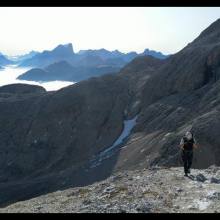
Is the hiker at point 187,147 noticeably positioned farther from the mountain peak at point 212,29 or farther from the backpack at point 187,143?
the mountain peak at point 212,29

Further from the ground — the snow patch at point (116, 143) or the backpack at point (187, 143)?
the backpack at point (187, 143)

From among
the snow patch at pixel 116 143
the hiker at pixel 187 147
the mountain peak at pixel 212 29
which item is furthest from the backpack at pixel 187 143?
the mountain peak at pixel 212 29

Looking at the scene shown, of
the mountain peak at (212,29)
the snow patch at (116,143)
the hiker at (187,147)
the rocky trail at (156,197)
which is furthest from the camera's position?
the mountain peak at (212,29)

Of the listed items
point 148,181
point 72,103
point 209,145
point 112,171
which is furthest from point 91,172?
point 148,181

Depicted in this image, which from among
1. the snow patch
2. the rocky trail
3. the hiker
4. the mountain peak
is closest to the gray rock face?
the rocky trail

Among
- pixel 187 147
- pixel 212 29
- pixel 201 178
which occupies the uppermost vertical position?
pixel 212 29

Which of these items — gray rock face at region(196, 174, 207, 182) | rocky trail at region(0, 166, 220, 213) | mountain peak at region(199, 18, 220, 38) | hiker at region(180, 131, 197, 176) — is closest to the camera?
rocky trail at region(0, 166, 220, 213)

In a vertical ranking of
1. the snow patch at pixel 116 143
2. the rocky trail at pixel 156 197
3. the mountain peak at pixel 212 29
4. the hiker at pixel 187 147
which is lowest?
the snow patch at pixel 116 143

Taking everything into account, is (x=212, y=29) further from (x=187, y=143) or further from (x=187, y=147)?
(x=187, y=143)

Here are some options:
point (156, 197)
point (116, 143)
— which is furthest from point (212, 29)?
point (156, 197)

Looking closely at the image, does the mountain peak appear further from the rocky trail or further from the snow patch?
the rocky trail

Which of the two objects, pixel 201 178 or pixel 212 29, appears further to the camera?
pixel 212 29

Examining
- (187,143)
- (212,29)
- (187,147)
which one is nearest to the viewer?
(187,143)

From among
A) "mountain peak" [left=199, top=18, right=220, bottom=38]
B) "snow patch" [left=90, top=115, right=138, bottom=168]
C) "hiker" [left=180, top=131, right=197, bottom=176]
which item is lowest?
"snow patch" [left=90, top=115, right=138, bottom=168]
